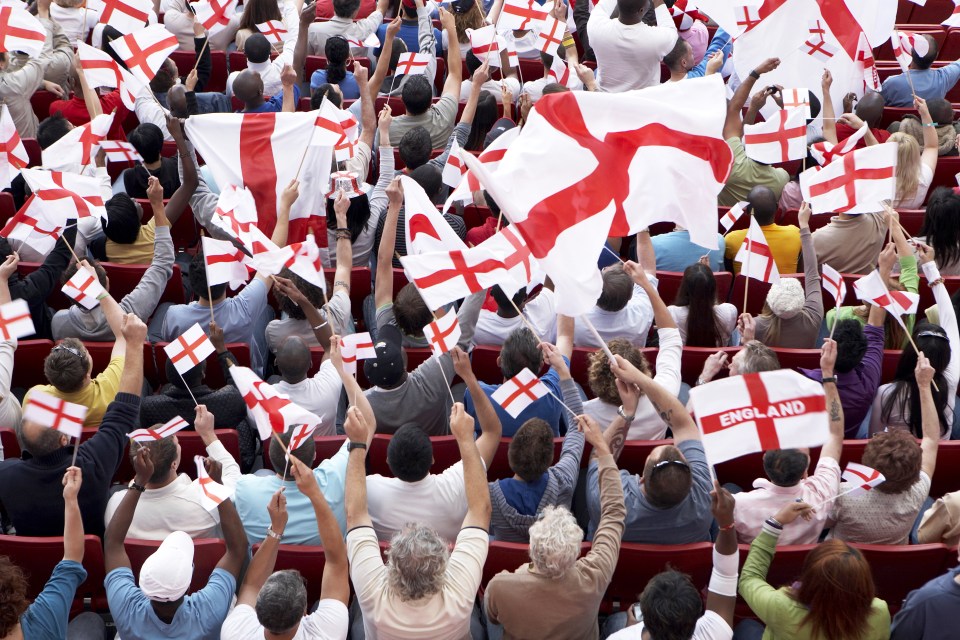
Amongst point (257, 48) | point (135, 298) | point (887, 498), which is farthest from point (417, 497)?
point (257, 48)

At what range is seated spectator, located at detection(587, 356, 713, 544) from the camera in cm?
492

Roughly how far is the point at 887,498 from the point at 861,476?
0.73 ft

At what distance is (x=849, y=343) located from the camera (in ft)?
19.8

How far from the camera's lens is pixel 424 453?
5.12 metres

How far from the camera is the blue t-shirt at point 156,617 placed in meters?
4.51

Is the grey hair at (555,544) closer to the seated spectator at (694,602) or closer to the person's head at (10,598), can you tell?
the seated spectator at (694,602)

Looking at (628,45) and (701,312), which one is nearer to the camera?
(701,312)

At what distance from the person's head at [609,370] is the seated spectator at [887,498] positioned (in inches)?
45.9

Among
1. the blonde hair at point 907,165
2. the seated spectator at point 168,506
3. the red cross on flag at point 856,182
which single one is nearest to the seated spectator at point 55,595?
the seated spectator at point 168,506

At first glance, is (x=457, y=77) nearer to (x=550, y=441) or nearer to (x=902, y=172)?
(x=902, y=172)

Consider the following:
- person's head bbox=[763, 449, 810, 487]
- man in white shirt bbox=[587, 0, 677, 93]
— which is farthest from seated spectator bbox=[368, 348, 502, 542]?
man in white shirt bbox=[587, 0, 677, 93]

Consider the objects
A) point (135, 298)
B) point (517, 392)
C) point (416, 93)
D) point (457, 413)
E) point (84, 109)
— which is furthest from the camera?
point (84, 109)

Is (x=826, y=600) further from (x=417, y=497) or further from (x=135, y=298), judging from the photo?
(x=135, y=298)

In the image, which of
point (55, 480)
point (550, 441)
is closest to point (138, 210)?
point (55, 480)
